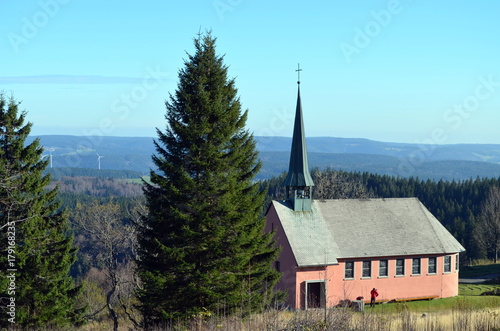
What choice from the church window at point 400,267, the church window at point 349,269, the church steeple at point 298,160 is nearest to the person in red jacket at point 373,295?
the church window at point 349,269

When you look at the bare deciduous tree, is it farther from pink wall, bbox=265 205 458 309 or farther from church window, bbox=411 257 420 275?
church window, bbox=411 257 420 275

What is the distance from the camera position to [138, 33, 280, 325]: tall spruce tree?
22.3m

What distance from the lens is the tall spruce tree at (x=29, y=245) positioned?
78.7 ft

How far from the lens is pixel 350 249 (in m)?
36.2

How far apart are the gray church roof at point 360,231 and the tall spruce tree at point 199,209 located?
11507 mm

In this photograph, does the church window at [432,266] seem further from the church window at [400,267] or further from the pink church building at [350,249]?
the church window at [400,267]

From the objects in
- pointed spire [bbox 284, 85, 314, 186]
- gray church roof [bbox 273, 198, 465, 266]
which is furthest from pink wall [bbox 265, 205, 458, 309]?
pointed spire [bbox 284, 85, 314, 186]

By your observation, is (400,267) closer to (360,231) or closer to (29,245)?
(360,231)

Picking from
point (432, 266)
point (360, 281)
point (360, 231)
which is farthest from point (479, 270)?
point (360, 281)

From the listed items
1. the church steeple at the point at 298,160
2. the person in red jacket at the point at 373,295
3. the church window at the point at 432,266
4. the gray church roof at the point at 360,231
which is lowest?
the person in red jacket at the point at 373,295

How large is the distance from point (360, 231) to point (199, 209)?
17.5 meters

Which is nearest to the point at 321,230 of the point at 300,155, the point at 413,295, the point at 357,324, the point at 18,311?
the point at 300,155

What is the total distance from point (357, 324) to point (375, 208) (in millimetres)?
25556

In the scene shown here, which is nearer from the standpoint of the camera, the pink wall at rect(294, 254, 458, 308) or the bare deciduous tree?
the bare deciduous tree
